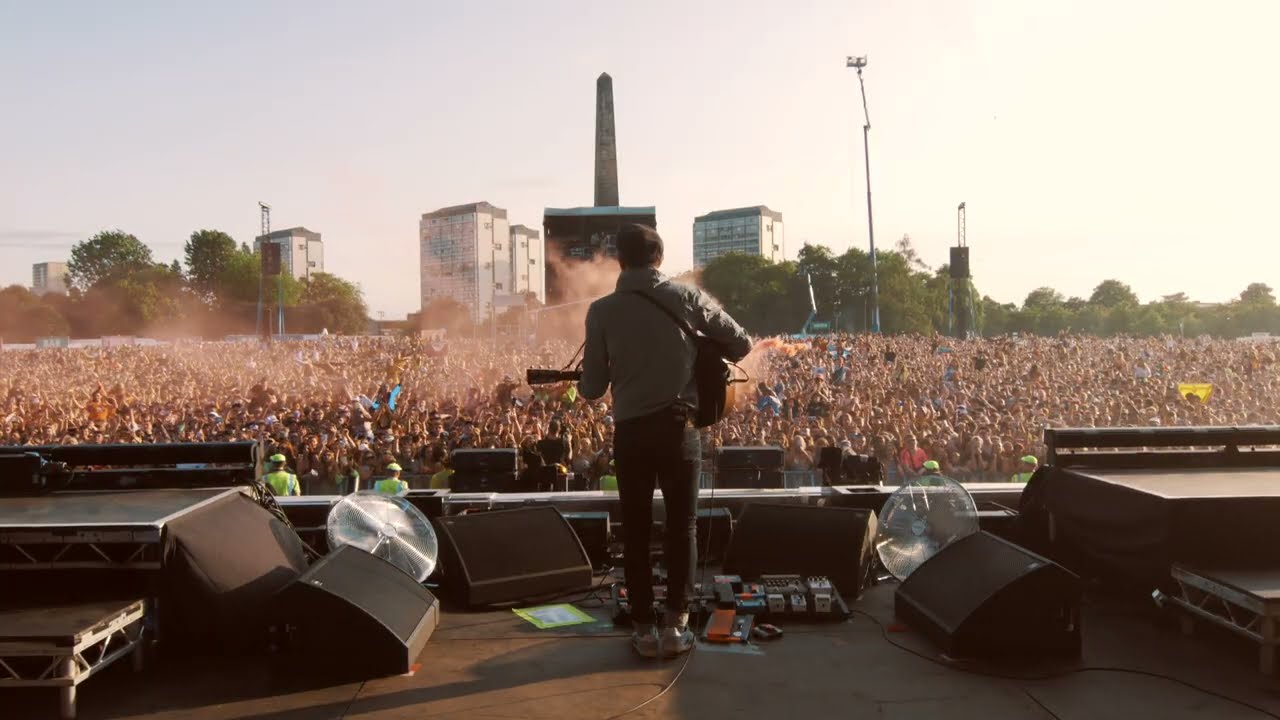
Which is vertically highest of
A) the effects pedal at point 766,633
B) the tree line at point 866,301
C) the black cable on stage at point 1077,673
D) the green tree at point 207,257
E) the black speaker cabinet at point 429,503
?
the green tree at point 207,257

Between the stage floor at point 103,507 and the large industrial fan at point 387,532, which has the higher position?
the stage floor at point 103,507

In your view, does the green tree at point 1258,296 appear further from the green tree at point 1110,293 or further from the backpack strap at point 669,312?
the backpack strap at point 669,312

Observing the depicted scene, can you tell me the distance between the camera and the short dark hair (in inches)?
137

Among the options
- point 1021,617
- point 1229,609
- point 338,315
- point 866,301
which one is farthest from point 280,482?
point 338,315

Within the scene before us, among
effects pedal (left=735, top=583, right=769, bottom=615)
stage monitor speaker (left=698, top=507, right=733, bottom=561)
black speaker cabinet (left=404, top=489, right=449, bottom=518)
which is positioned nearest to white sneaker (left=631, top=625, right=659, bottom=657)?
effects pedal (left=735, top=583, right=769, bottom=615)

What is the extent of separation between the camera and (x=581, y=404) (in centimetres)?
1431

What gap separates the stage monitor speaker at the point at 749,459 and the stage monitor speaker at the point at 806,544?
1622 millimetres

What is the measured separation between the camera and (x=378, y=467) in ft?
35.3

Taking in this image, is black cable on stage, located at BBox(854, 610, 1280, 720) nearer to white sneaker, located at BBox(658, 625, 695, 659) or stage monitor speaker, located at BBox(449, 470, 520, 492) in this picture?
white sneaker, located at BBox(658, 625, 695, 659)

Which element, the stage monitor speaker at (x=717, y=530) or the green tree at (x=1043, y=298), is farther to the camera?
the green tree at (x=1043, y=298)

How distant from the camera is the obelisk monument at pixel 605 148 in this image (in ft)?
101

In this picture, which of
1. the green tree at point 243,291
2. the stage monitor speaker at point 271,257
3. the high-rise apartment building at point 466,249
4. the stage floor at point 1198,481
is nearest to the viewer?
the stage floor at point 1198,481

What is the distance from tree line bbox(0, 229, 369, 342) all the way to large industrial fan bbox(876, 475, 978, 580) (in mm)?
52184

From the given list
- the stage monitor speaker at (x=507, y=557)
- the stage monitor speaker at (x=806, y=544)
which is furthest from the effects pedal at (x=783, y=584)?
the stage monitor speaker at (x=507, y=557)
